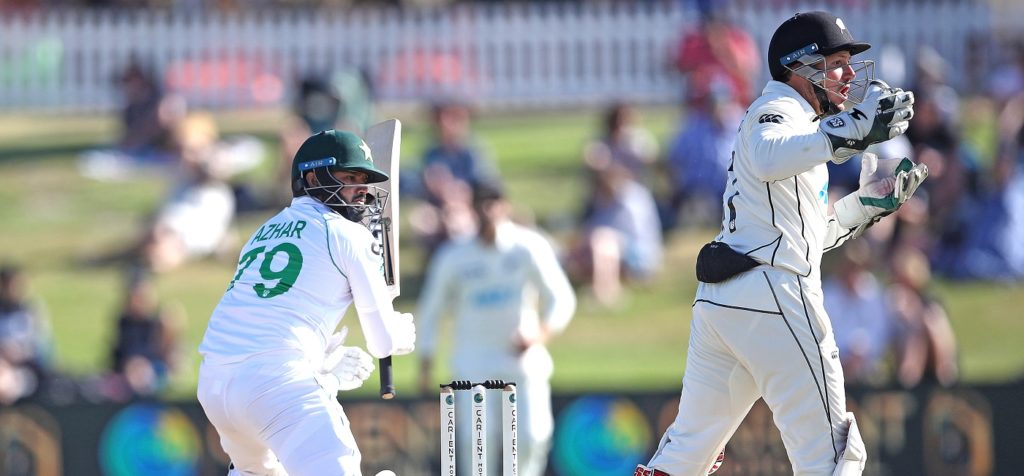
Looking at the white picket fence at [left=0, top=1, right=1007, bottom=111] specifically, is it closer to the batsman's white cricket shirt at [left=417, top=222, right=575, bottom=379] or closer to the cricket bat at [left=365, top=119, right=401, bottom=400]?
the batsman's white cricket shirt at [left=417, top=222, right=575, bottom=379]

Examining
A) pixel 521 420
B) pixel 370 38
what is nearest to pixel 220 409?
pixel 521 420

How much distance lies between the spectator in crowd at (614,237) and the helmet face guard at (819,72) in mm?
8190

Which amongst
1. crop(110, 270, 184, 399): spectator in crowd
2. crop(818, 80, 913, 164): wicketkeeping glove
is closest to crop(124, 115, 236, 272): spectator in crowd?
crop(110, 270, 184, 399): spectator in crowd

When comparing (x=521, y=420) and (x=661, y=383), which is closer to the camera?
(x=521, y=420)

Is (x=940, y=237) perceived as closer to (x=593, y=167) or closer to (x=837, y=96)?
(x=593, y=167)

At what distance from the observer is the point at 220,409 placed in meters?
6.28

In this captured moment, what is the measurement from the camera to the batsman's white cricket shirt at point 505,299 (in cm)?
1030

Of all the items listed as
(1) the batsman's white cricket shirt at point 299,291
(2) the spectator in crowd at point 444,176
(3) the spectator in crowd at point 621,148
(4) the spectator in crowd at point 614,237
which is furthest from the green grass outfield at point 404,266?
(1) the batsman's white cricket shirt at point 299,291

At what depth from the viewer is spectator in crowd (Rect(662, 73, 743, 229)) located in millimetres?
15039

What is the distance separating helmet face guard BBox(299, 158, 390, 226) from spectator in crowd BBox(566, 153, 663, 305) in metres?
8.15

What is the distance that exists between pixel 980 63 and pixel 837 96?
13.3 meters

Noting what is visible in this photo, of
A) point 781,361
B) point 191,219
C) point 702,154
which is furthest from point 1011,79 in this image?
point 781,361

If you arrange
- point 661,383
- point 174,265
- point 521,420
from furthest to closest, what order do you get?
Answer: point 174,265
point 661,383
point 521,420

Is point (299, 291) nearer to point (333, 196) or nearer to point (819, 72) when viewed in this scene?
point (333, 196)
